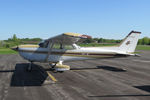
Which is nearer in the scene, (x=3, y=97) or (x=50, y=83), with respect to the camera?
(x=3, y=97)

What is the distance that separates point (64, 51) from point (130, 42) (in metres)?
5.74

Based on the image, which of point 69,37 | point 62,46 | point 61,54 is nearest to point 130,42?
point 62,46

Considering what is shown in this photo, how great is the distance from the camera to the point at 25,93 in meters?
5.75

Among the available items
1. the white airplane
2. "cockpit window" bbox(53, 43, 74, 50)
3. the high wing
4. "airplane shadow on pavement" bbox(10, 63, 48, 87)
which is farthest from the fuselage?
"airplane shadow on pavement" bbox(10, 63, 48, 87)

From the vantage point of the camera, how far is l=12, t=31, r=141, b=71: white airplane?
374 inches

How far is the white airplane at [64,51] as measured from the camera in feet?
A: 31.1

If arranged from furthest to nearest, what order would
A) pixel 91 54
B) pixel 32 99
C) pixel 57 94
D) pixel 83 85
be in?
1. pixel 91 54
2. pixel 83 85
3. pixel 57 94
4. pixel 32 99

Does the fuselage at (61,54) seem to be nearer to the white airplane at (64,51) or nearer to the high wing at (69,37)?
the white airplane at (64,51)

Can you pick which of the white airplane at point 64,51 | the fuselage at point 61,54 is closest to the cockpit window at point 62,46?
the white airplane at point 64,51

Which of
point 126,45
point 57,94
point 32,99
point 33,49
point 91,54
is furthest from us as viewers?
point 126,45

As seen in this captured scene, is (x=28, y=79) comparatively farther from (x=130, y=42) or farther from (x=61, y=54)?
(x=130, y=42)

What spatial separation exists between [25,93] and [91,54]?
6324mm

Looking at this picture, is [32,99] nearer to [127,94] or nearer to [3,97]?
[3,97]

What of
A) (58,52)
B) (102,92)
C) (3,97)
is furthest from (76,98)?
Result: (58,52)
